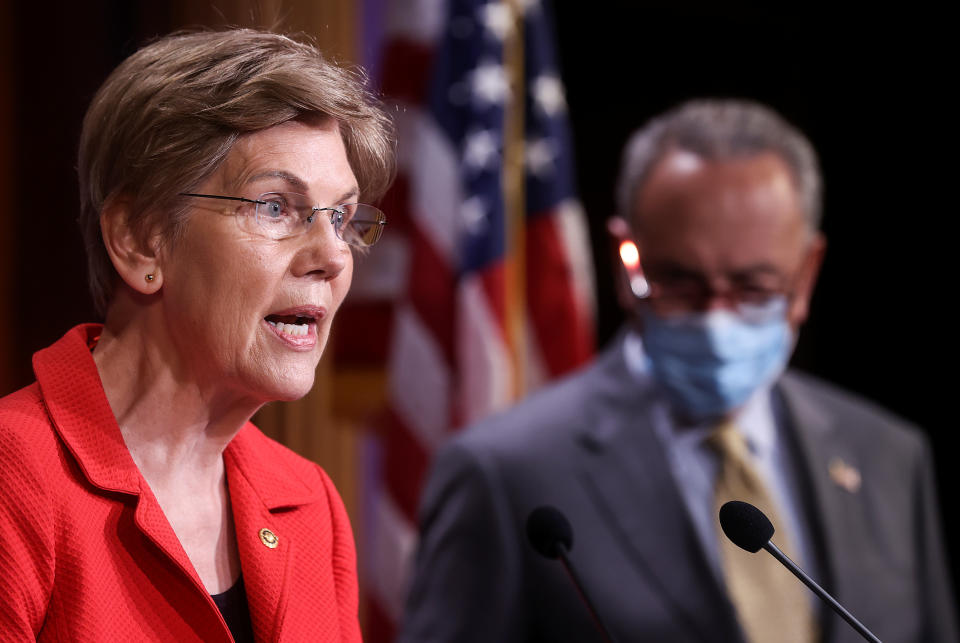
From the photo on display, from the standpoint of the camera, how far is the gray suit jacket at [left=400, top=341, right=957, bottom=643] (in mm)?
2016

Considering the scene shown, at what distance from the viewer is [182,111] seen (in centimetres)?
105

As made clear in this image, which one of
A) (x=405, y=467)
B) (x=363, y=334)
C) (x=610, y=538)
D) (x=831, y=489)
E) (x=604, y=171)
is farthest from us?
(x=604, y=171)

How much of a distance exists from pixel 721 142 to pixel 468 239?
1195 millimetres

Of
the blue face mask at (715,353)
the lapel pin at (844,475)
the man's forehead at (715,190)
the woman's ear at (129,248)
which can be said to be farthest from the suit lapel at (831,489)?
the woman's ear at (129,248)

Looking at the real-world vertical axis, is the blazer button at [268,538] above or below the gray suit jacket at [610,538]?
above

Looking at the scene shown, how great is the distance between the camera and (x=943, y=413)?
4.03m

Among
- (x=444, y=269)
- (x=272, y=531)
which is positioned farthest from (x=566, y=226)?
(x=272, y=531)

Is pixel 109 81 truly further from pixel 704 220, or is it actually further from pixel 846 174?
pixel 846 174

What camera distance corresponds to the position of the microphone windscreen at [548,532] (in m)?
1.26

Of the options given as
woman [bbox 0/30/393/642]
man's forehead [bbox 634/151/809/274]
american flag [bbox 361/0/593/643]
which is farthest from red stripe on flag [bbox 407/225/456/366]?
woman [bbox 0/30/393/642]

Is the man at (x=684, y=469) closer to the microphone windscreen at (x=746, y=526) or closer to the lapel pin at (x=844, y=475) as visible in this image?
the lapel pin at (x=844, y=475)

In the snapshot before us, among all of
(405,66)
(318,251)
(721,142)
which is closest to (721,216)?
(721,142)

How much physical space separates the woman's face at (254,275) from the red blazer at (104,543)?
111mm

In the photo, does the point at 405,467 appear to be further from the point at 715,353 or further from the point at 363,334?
the point at 715,353
